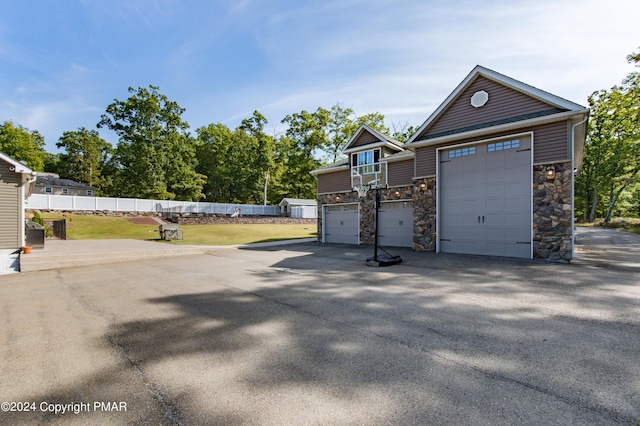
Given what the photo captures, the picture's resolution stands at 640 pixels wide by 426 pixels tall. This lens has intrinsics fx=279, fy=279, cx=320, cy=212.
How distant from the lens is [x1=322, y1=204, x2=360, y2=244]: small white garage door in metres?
16.0

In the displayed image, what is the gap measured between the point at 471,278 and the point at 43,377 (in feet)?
26.3

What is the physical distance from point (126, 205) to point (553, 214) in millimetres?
34892

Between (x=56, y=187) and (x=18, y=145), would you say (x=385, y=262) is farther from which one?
A: (x=18, y=145)

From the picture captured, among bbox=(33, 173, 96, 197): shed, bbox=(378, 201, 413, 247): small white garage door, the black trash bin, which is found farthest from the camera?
bbox=(33, 173, 96, 197): shed

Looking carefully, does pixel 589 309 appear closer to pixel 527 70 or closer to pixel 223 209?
pixel 527 70

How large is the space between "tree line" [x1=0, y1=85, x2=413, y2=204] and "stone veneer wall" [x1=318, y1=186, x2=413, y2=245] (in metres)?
19.5

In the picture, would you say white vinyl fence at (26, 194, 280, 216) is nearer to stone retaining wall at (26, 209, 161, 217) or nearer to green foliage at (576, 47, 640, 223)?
stone retaining wall at (26, 209, 161, 217)

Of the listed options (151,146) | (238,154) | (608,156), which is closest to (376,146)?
(151,146)

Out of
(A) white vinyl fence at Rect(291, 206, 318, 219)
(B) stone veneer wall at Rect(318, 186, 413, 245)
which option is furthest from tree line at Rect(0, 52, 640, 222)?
(B) stone veneer wall at Rect(318, 186, 413, 245)

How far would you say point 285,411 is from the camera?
224 cm

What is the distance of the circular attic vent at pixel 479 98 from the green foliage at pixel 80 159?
52.5m

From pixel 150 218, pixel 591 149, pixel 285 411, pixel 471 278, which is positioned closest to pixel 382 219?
pixel 471 278

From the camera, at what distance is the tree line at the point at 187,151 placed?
34562 millimetres

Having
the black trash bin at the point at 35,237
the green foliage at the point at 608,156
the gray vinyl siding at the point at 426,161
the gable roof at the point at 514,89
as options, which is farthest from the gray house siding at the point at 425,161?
the green foliage at the point at 608,156
